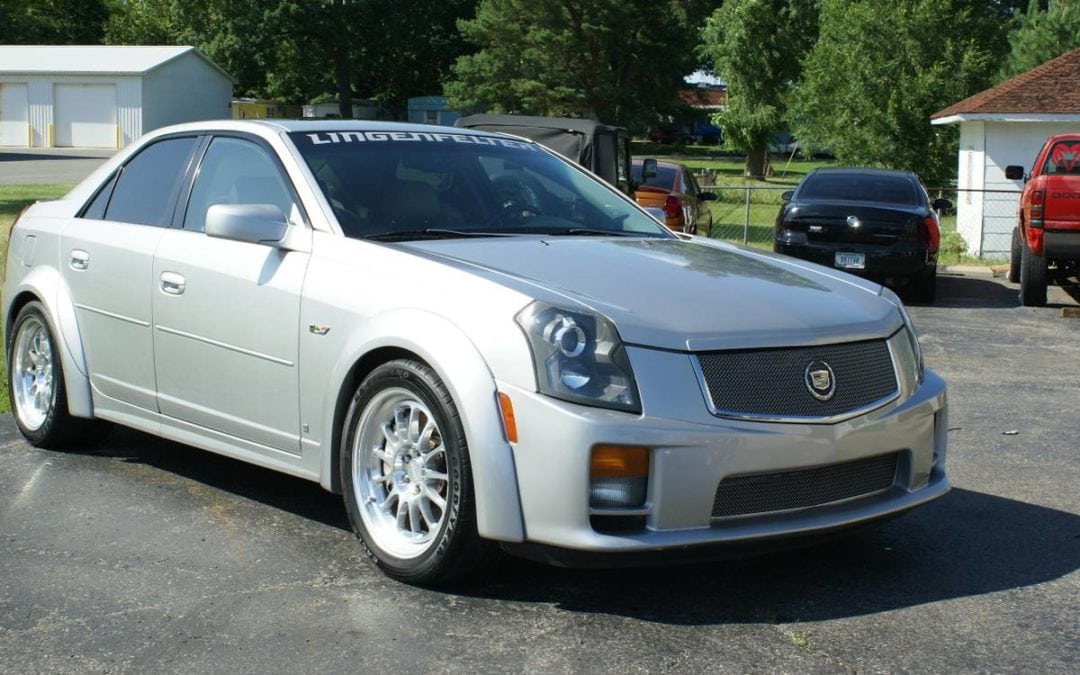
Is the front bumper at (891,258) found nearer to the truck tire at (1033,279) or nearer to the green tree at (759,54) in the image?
the truck tire at (1033,279)

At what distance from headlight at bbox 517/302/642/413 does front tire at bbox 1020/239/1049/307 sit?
35.2 ft

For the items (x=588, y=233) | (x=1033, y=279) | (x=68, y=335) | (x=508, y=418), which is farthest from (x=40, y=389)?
(x=1033, y=279)

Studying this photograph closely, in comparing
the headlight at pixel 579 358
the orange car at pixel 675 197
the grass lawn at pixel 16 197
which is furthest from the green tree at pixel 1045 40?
the headlight at pixel 579 358

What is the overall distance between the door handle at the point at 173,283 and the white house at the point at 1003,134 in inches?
776

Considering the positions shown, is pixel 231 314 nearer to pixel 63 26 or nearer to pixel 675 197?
pixel 675 197

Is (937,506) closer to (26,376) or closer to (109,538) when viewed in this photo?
(109,538)

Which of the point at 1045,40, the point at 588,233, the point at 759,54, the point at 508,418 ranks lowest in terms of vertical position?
the point at 508,418

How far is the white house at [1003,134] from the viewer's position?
23672 mm

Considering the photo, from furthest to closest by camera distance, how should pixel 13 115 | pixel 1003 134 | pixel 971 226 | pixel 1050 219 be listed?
pixel 13 115, pixel 971 226, pixel 1003 134, pixel 1050 219

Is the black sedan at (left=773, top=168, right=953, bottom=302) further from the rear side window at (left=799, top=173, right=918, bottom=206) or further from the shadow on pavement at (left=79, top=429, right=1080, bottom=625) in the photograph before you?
the shadow on pavement at (left=79, top=429, right=1080, bottom=625)

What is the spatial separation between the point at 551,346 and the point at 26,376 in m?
3.74

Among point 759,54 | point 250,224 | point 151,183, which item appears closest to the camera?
point 250,224

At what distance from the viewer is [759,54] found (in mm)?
50812

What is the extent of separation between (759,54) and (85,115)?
93.4 ft
